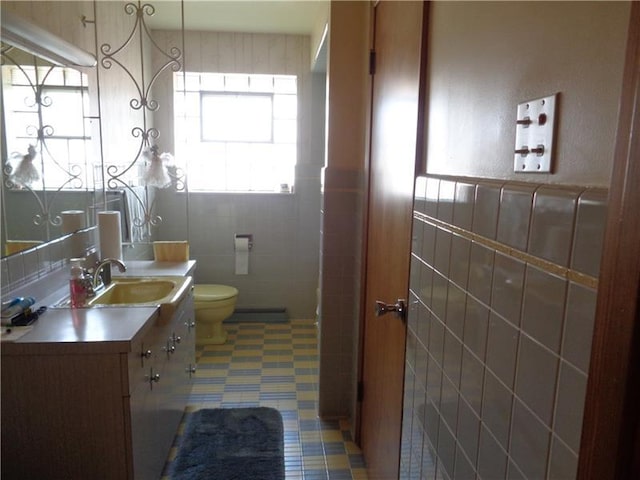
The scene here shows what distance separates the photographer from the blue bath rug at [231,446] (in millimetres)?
2223

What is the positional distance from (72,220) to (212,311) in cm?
154

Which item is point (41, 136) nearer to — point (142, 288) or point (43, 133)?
point (43, 133)

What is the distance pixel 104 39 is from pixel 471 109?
2.65m

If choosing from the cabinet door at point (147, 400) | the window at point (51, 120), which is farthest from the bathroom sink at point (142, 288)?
the window at point (51, 120)

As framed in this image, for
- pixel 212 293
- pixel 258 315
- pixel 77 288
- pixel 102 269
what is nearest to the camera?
pixel 77 288

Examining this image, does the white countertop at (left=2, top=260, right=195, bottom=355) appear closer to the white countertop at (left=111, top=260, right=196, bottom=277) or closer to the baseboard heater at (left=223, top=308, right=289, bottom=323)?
the white countertop at (left=111, top=260, right=196, bottom=277)

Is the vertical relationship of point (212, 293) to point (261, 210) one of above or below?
below

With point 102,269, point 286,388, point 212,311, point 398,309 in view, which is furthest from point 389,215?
point 212,311

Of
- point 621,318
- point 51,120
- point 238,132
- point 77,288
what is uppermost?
point 238,132

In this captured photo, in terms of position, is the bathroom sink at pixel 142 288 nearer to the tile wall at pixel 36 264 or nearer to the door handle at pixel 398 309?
the tile wall at pixel 36 264

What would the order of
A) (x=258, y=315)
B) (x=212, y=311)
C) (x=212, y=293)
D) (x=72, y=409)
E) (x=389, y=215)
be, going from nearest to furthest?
(x=72, y=409) < (x=389, y=215) < (x=212, y=311) < (x=212, y=293) < (x=258, y=315)

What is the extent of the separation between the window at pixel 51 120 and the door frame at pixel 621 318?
201 centimetres

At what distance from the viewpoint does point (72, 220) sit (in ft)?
7.77

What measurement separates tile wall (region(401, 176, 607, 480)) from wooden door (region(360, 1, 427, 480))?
26 cm
